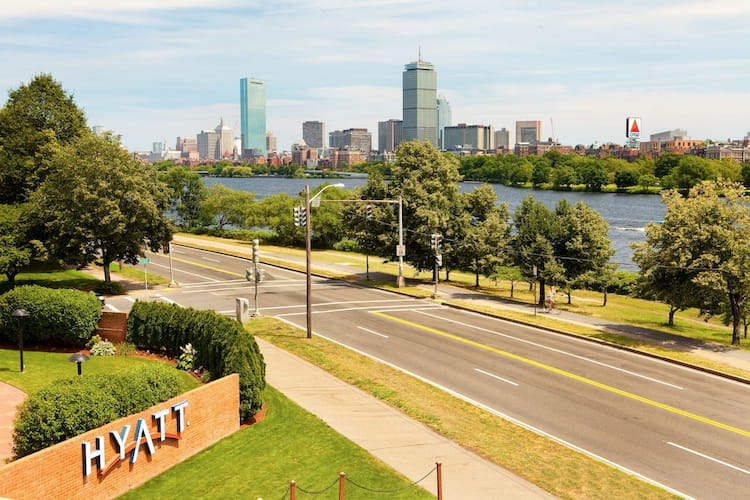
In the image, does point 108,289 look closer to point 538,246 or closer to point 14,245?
point 14,245

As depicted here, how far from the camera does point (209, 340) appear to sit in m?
22.2

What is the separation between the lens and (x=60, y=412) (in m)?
14.5

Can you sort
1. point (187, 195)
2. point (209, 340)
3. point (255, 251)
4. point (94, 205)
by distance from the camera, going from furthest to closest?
point (187, 195), point (94, 205), point (255, 251), point (209, 340)

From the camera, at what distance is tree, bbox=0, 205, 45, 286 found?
38688 millimetres

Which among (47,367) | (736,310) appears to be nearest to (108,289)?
(47,367)

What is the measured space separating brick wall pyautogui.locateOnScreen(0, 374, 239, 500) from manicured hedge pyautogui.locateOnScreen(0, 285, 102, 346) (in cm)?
1159

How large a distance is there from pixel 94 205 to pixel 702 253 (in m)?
34.6

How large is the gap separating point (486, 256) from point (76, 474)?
1491 inches

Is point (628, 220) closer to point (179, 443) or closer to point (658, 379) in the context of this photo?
point (658, 379)

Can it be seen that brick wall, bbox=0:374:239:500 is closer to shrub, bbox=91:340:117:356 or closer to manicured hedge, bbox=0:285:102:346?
shrub, bbox=91:340:117:356

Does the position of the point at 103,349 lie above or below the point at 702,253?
Result: below

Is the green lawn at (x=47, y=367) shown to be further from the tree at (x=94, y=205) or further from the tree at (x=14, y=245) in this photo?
the tree at (x=94, y=205)

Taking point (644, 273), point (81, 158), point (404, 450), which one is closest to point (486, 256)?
point (644, 273)

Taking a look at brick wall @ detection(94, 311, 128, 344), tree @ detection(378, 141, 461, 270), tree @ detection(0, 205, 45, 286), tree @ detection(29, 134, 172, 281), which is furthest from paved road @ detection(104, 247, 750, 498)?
brick wall @ detection(94, 311, 128, 344)
